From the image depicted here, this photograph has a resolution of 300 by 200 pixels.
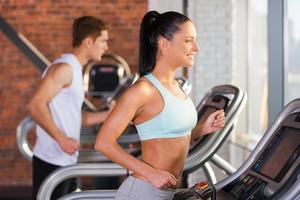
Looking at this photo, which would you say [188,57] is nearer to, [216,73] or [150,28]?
[150,28]

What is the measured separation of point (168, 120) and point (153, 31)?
11.7 inches

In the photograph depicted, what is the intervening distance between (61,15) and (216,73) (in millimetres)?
2560

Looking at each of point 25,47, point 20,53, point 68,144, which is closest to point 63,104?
point 68,144

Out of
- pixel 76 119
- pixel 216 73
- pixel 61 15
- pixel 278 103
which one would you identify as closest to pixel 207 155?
pixel 76 119

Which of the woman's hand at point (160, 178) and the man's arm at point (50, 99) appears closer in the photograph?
the woman's hand at point (160, 178)

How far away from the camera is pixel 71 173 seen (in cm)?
296

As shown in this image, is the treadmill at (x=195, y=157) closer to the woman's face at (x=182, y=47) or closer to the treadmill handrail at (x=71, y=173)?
the treadmill handrail at (x=71, y=173)

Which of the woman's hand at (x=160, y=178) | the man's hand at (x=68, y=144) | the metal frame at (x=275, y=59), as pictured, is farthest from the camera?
the metal frame at (x=275, y=59)

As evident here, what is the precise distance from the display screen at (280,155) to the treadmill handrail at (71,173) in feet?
2.98

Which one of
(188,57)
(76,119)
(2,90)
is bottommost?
(2,90)

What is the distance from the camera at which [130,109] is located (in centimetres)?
195

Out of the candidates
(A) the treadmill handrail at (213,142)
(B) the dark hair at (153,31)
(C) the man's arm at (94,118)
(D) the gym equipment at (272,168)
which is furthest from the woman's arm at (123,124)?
(C) the man's arm at (94,118)

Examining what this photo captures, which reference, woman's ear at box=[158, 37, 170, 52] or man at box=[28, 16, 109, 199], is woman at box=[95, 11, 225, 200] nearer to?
woman's ear at box=[158, 37, 170, 52]

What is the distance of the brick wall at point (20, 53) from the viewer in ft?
24.4
